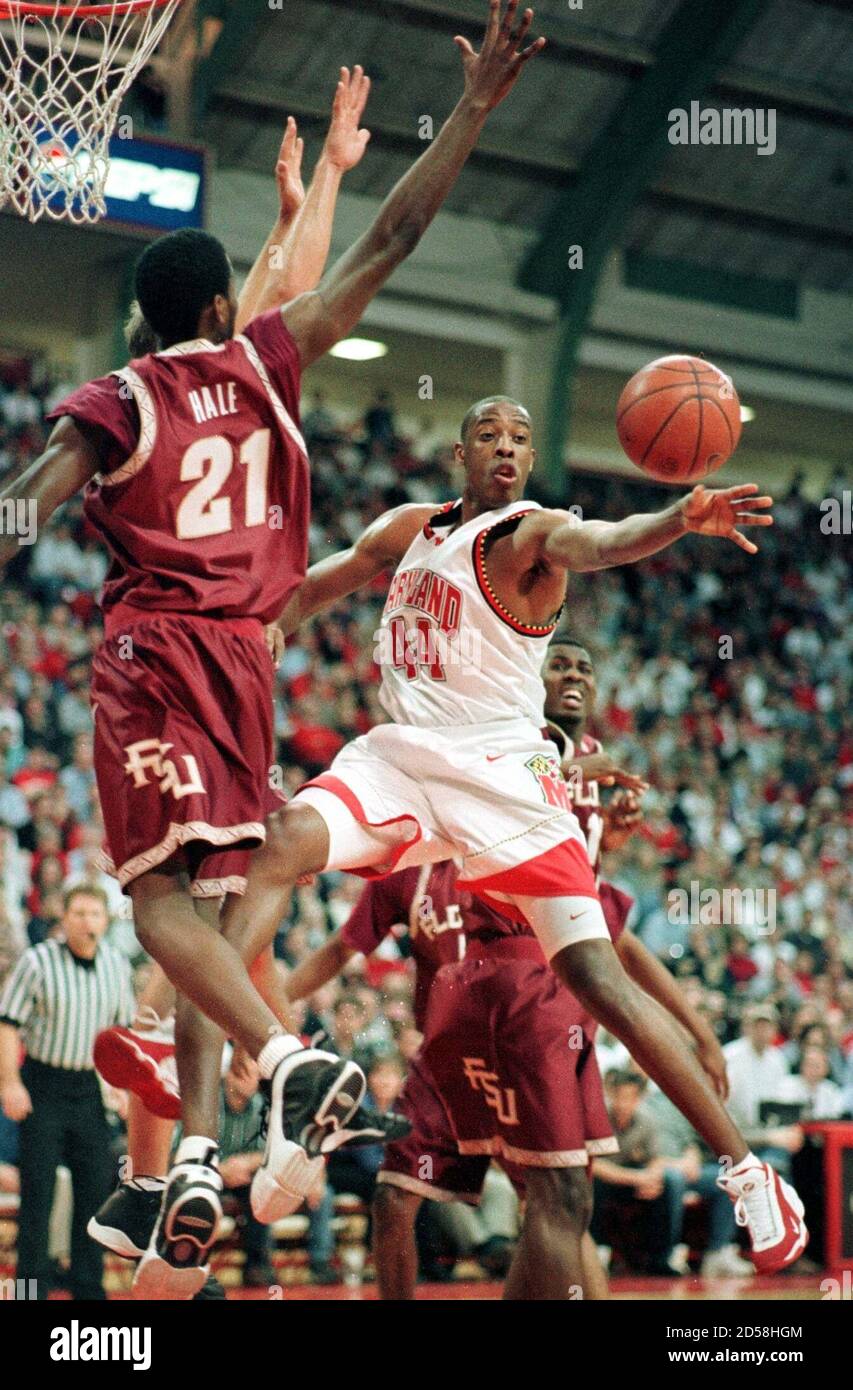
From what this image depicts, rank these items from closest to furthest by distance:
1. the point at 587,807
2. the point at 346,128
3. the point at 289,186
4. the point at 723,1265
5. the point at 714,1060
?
the point at 346,128, the point at 289,186, the point at 587,807, the point at 714,1060, the point at 723,1265

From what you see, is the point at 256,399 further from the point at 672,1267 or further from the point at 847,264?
the point at 847,264

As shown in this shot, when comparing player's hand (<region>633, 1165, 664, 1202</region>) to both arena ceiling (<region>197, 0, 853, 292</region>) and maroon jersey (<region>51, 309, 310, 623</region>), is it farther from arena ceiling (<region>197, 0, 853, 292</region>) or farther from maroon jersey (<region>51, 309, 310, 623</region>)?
arena ceiling (<region>197, 0, 853, 292</region>)

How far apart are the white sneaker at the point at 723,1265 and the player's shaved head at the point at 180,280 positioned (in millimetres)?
7270

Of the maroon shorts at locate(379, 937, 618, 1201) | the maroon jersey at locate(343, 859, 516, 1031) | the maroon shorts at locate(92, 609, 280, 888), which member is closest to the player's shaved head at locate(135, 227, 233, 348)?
the maroon shorts at locate(92, 609, 280, 888)

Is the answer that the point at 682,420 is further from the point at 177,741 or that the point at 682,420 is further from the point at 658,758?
the point at 658,758

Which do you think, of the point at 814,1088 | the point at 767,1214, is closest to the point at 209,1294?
the point at 767,1214

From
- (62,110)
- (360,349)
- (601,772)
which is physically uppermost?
(360,349)

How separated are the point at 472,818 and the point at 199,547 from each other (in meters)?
1.15

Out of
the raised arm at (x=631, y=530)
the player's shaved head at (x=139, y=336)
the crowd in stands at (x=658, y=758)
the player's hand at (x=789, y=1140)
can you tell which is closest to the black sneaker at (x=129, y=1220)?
the crowd in stands at (x=658, y=758)

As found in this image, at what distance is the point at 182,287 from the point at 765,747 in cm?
1337

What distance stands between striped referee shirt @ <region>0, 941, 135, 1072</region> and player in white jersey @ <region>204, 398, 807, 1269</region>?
116 inches

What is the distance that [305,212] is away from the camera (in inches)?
212

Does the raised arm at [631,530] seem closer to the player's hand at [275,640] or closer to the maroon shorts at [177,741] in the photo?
the player's hand at [275,640]
